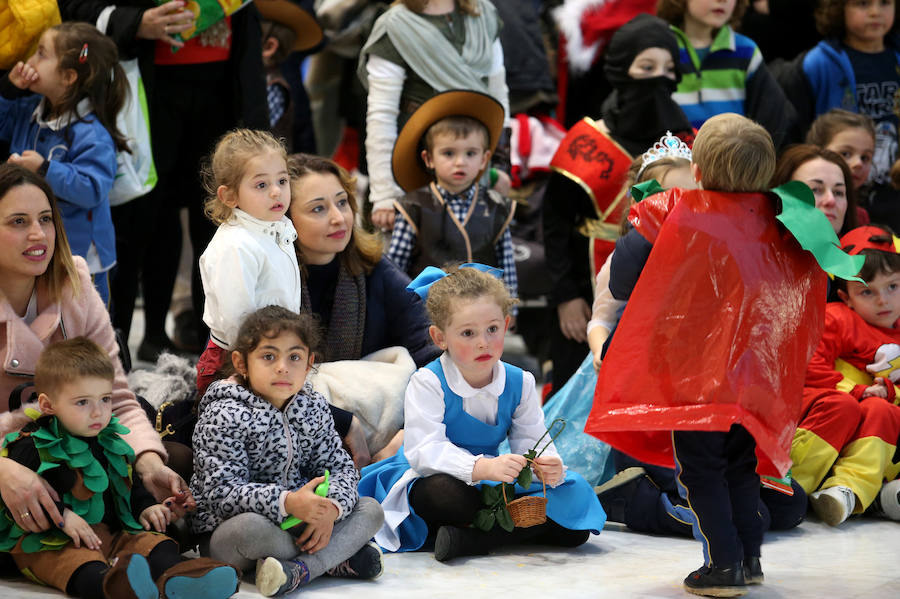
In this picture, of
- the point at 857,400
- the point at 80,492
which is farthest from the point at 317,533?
the point at 857,400

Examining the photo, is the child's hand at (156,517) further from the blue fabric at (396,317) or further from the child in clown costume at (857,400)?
the child in clown costume at (857,400)

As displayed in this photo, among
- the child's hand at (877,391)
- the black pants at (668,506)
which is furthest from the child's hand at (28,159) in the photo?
the child's hand at (877,391)

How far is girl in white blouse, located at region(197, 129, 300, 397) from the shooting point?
3611mm

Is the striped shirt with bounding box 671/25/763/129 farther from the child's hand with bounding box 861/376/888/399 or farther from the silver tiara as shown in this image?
the child's hand with bounding box 861/376/888/399

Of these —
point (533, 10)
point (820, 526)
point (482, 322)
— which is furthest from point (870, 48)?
point (482, 322)

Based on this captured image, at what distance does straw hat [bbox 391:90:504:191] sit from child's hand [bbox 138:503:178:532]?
2164 mm

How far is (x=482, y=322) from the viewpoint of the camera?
12.0ft

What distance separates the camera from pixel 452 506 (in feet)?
12.0

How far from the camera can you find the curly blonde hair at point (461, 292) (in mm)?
3660

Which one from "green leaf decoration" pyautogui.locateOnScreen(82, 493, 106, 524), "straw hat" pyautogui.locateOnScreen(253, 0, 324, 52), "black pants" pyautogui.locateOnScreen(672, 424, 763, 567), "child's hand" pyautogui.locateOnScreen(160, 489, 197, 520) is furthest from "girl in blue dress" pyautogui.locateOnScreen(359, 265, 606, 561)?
"straw hat" pyautogui.locateOnScreen(253, 0, 324, 52)

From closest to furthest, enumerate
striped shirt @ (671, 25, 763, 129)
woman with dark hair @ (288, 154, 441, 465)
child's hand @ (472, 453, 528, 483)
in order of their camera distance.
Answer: child's hand @ (472, 453, 528, 483), woman with dark hair @ (288, 154, 441, 465), striped shirt @ (671, 25, 763, 129)

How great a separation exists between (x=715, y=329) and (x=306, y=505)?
3.82 ft

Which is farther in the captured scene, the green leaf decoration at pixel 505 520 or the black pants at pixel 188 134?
the black pants at pixel 188 134

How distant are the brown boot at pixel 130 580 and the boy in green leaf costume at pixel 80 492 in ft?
0.09
